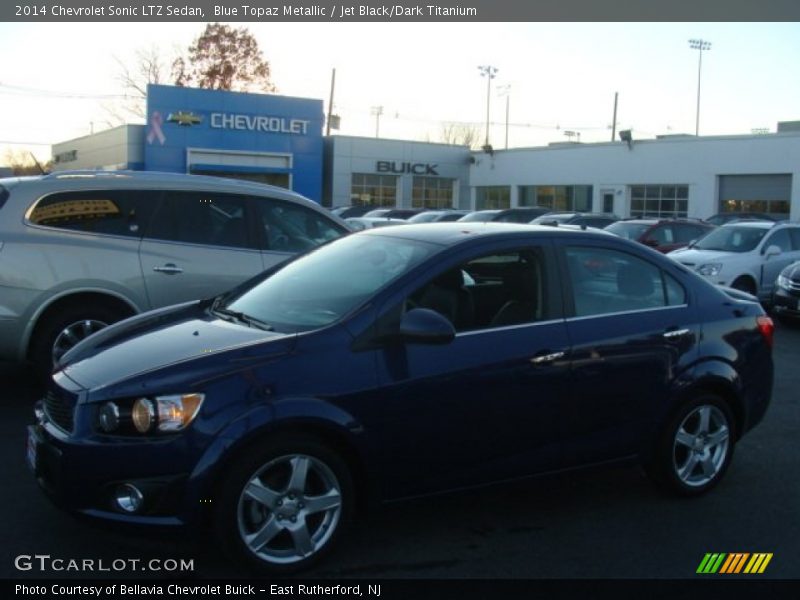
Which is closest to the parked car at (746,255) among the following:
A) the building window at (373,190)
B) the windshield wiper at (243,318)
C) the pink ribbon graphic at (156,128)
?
the windshield wiper at (243,318)

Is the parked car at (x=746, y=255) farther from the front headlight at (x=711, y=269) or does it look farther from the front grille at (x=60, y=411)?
the front grille at (x=60, y=411)

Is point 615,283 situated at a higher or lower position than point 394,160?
lower

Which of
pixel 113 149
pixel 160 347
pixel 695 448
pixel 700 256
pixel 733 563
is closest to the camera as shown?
pixel 160 347

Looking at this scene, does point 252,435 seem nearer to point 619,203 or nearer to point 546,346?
point 546,346

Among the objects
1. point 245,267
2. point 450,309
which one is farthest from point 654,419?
point 245,267

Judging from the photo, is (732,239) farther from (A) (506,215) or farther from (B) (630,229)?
(A) (506,215)

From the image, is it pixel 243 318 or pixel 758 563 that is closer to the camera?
pixel 758 563

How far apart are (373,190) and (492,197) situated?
25.5ft

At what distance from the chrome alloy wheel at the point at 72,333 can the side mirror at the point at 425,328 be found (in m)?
3.72

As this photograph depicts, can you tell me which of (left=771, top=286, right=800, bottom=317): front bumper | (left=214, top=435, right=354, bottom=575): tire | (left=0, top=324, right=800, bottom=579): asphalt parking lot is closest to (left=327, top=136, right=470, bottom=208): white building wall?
(left=771, top=286, right=800, bottom=317): front bumper

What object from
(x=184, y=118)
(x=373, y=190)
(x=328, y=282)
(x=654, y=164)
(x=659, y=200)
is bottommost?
(x=328, y=282)

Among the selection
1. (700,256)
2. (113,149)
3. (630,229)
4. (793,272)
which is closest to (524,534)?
(793,272)

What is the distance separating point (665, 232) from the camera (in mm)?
18188

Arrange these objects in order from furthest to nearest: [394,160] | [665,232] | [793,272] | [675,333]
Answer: [394,160]
[665,232]
[793,272]
[675,333]
